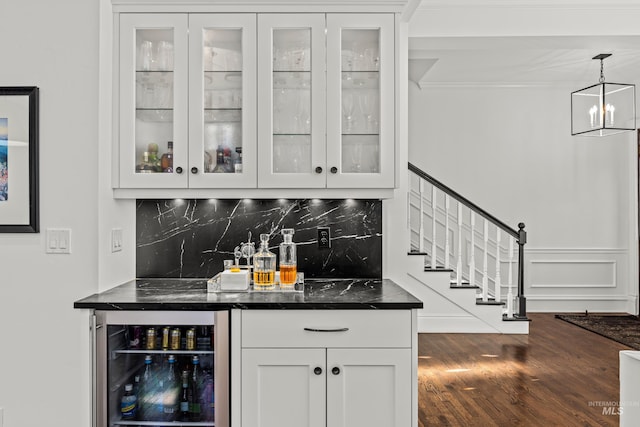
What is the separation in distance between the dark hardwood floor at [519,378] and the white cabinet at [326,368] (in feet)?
3.52

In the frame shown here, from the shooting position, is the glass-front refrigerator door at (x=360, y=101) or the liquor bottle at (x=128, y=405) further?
the glass-front refrigerator door at (x=360, y=101)

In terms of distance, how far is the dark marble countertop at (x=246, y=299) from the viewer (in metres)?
2.12

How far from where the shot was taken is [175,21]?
2.54m

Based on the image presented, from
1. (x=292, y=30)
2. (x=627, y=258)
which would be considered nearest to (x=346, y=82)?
(x=292, y=30)

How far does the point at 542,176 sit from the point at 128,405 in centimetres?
564

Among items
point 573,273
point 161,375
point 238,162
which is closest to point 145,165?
point 238,162

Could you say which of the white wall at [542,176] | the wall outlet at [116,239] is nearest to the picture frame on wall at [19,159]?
the wall outlet at [116,239]

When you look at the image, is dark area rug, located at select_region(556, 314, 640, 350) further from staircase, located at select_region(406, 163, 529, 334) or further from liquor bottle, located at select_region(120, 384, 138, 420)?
liquor bottle, located at select_region(120, 384, 138, 420)

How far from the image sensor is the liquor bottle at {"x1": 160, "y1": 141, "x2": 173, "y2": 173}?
101 inches

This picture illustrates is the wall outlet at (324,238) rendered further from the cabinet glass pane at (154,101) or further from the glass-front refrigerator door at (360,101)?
the cabinet glass pane at (154,101)

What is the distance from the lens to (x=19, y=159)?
241cm

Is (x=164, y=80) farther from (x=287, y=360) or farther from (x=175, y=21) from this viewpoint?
(x=287, y=360)

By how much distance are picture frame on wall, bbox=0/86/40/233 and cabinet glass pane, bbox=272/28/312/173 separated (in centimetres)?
114

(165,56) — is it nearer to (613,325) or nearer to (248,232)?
(248,232)
